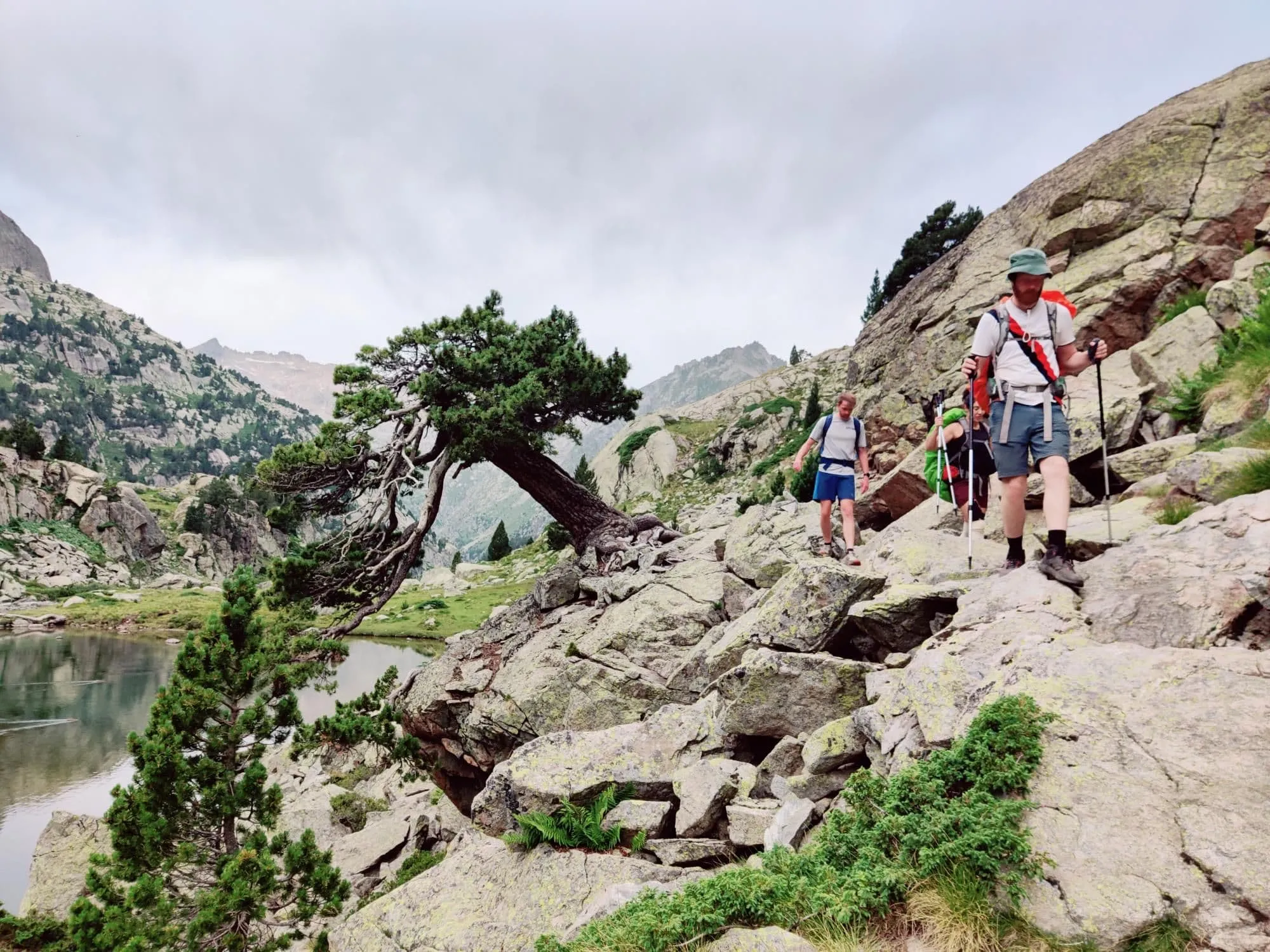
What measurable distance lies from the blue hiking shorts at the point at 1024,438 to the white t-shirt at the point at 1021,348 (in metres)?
0.13

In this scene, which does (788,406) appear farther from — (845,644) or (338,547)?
(845,644)

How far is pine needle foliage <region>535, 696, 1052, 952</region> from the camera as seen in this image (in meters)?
3.51

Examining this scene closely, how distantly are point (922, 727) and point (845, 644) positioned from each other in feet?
8.44

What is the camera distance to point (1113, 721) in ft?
13.2

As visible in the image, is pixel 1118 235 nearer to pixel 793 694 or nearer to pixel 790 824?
pixel 793 694

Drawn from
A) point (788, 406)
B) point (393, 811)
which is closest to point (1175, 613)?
point (393, 811)

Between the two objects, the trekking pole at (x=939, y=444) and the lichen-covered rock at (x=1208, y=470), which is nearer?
the lichen-covered rock at (x=1208, y=470)

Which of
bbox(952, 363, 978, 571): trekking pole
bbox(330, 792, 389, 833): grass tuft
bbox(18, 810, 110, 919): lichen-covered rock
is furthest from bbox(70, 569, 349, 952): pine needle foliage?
bbox(952, 363, 978, 571): trekking pole

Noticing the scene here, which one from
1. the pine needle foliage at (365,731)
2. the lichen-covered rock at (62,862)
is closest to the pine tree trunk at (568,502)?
the pine needle foliage at (365,731)

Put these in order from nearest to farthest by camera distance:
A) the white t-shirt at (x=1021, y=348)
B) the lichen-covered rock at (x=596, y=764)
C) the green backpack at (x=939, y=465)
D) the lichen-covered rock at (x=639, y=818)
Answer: the lichen-covered rock at (x=639, y=818) → the white t-shirt at (x=1021, y=348) → the lichen-covered rock at (x=596, y=764) → the green backpack at (x=939, y=465)

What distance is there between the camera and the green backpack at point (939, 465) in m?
9.87

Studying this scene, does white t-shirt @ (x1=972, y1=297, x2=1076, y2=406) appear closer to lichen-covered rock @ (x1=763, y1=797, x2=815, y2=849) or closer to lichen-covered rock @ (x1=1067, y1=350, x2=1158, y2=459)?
lichen-covered rock @ (x1=1067, y1=350, x2=1158, y2=459)

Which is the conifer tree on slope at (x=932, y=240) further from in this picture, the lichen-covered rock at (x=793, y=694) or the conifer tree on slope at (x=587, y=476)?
the lichen-covered rock at (x=793, y=694)

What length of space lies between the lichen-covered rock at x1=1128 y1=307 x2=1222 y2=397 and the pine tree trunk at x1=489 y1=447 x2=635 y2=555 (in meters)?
11.8
